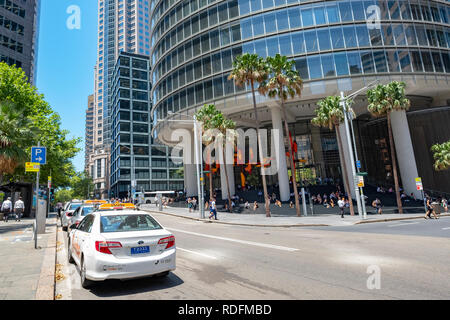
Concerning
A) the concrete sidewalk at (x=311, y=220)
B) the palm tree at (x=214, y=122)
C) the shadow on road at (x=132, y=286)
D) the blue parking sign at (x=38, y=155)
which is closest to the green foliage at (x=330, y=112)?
the concrete sidewalk at (x=311, y=220)

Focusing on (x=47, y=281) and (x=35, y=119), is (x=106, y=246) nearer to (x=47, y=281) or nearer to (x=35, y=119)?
(x=47, y=281)

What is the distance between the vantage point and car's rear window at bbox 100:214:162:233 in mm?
5320

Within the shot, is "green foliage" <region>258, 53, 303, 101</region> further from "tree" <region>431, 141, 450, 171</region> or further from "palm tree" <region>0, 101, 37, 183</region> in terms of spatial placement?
"tree" <region>431, 141, 450, 171</region>

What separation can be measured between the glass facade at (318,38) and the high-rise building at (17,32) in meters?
31.4

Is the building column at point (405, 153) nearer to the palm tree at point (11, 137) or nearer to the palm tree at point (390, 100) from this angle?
the palm tree at point (390, 100)

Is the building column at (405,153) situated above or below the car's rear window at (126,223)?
above

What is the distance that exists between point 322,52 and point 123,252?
33169 mm

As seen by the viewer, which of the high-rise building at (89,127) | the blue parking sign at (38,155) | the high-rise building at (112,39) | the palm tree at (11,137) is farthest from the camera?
the high-rise building at (89,127)

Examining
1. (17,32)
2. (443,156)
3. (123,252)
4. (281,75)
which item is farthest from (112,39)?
(123,252)

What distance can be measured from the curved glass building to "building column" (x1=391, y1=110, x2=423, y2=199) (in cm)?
13

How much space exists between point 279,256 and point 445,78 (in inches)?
1512

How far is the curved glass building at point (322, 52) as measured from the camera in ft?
101
